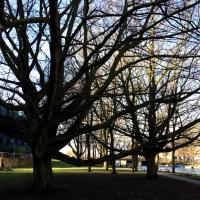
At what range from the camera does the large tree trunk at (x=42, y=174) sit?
16562mm

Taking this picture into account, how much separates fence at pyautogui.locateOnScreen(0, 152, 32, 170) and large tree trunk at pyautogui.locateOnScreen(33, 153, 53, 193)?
36.7 meters

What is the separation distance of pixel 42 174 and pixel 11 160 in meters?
48.6

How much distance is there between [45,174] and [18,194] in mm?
1139

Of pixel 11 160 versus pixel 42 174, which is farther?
pixel 11 160

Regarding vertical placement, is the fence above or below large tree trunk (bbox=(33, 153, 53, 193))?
above

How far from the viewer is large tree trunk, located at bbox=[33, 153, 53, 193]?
16.6 meters

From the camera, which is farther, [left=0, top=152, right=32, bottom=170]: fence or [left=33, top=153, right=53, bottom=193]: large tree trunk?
[left=0, top=152, right=32, bottom=170]: fence

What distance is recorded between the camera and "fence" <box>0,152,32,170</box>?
186 ft

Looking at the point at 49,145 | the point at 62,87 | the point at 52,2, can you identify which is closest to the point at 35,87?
the point at 62,87

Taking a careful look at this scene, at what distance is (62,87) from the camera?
16.7 meters

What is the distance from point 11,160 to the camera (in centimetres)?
6391

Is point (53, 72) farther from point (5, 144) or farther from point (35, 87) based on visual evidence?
point (5, 144)

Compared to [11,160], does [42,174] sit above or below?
below

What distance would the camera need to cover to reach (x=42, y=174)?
16656 millimetres
